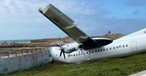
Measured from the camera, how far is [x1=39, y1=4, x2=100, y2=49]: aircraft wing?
35469 mm

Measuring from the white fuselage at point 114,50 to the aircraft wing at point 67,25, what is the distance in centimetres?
85

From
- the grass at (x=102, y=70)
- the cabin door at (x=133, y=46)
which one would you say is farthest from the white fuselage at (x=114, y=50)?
the grass at (x=102, y=70)

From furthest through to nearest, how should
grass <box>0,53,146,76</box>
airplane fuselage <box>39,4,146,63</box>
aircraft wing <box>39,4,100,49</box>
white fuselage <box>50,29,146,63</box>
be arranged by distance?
white fuselage <box>50,29,146,63</box>, airplane fuselage <box>39,4,146,63</box>, aircraft wing <box>39,4,100,49</box>, grass <box>0,53,146,76</box>

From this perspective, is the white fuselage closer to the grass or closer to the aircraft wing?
the aircraft wing

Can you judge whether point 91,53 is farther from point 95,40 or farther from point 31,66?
point 31,66

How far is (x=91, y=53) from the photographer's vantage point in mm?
41938

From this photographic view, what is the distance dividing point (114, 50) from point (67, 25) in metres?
5.95

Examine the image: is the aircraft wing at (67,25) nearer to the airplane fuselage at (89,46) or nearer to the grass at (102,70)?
the airplane fuselage at (89,46)

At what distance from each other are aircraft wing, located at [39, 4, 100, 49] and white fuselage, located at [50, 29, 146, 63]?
0.85 meters

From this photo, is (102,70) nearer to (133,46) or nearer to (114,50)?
(133,46)

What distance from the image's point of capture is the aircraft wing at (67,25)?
35469 millimetres

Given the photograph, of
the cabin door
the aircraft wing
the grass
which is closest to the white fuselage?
the cabin door

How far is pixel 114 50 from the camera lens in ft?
135

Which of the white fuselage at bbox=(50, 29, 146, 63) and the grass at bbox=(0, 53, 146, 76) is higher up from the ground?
the white fuselage at bbox=(50, 29, 146, 63)
